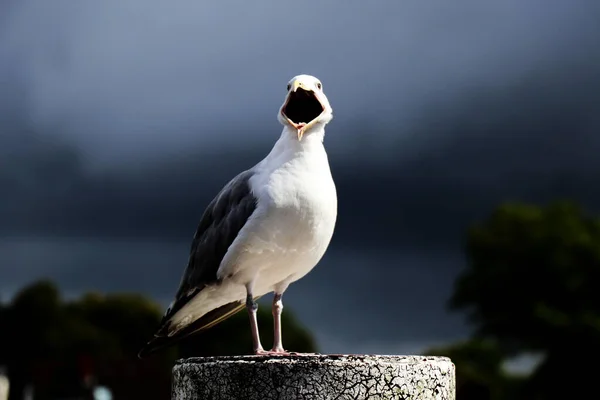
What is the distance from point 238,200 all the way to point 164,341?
1.17 meters

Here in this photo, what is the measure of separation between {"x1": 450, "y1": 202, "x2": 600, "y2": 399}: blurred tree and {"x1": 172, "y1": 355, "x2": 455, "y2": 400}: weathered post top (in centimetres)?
4364

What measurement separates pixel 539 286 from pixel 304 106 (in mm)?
49394

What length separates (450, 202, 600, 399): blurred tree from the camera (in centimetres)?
4853

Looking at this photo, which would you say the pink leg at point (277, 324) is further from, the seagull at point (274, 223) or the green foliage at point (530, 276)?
the green foliage at point (530, 276)

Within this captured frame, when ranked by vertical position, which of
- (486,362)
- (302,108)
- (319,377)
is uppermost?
(486,362)

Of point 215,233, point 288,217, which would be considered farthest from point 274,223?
point 215,233

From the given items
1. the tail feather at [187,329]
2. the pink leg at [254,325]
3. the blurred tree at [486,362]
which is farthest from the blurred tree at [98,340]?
the pink leg at [254,325]

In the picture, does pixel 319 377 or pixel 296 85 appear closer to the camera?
pixel 319 377

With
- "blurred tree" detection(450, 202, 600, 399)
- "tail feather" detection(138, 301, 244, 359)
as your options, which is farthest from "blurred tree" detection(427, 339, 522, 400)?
"tail feather" detection(138, 301, 244, 359)

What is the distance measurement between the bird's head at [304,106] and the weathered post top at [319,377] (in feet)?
5.39

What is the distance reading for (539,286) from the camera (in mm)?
54094

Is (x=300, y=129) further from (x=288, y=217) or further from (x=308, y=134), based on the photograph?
(x=288, y=217)

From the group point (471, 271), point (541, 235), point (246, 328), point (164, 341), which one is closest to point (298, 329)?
point (246, 328)

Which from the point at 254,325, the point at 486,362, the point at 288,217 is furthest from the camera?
the point at 486,362
